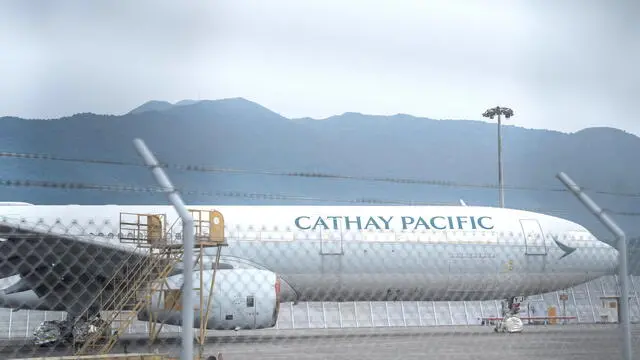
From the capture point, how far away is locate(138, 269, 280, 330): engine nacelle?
1115cm

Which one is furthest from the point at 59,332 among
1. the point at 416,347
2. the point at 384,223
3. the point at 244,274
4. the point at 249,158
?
the point at 249,158

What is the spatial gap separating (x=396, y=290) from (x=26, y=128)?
77.5 meters

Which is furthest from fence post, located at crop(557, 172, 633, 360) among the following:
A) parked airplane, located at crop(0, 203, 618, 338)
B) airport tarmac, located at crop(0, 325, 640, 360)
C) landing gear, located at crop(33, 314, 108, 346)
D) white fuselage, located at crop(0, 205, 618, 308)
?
landing gear, located at crop(33, 314, 108, 346)

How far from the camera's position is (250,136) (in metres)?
190

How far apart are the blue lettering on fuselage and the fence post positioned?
11817 mm

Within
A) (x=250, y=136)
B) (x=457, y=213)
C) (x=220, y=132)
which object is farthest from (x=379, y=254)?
(x=250, y=136)

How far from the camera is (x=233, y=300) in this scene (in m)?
12.3

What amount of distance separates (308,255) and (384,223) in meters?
Result: 4.47

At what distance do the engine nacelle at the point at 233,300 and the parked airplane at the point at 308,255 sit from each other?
0.03 meters

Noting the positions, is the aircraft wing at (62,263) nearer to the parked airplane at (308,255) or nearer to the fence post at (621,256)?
the parked airplane at (308,255)

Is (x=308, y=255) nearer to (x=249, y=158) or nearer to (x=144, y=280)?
(x=144, y=280)

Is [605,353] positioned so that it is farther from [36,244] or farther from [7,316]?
[7,316]

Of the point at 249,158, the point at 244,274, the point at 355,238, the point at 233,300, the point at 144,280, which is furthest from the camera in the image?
the point at 249,158

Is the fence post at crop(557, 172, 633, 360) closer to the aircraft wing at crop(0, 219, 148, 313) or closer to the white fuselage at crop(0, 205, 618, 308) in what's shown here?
the white fuselage at crop(0, 205, 618, 308)
